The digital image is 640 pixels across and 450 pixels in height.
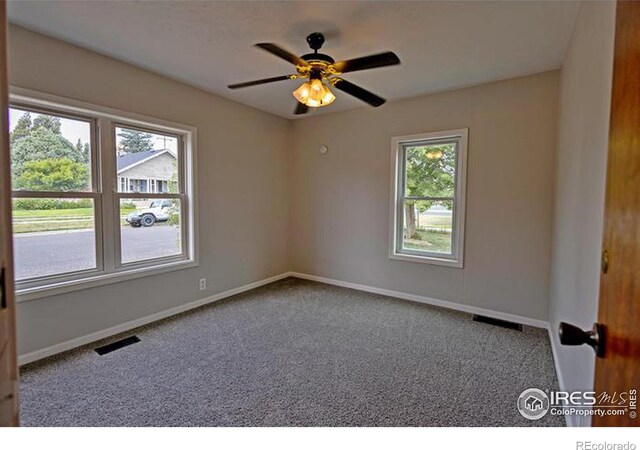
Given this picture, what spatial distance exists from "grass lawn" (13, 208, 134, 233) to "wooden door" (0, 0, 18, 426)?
2.53 metres

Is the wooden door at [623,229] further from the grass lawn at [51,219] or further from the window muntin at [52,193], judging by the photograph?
the grass lawn at [51,219]

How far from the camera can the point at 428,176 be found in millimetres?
3838

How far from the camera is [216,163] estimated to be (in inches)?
149

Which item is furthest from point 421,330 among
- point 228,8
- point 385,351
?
point 228,8

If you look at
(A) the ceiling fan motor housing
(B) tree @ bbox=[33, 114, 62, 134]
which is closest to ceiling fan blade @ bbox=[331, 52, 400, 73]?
(A) the ceiling fan motor housing

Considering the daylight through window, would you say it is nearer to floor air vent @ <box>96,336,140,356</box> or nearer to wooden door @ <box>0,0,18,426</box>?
floor air vent @ <box>96,336,140,356</box>

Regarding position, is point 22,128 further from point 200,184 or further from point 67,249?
point 200,184

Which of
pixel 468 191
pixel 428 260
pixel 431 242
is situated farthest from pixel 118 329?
pixel 468 191

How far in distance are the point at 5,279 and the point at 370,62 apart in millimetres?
2110

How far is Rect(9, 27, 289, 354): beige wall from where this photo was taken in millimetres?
2434

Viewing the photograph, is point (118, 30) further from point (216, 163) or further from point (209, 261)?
point (209, 261)

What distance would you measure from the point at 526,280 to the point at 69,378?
403cm

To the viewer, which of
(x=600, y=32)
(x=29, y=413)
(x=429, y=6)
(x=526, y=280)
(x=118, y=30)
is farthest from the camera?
(x=526, y=280)

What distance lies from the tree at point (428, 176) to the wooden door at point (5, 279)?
12.3 feet
